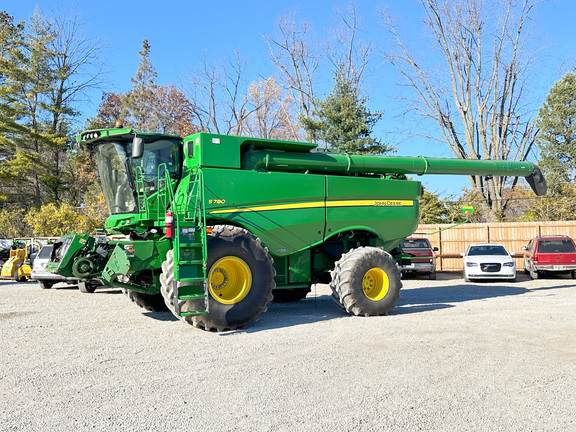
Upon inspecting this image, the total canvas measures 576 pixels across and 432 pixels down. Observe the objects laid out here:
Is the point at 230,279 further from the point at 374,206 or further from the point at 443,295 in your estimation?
the point at 443,295

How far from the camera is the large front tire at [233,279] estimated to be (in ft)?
28.2

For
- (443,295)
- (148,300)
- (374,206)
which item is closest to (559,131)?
(443,295)

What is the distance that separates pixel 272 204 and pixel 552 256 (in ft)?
46.3

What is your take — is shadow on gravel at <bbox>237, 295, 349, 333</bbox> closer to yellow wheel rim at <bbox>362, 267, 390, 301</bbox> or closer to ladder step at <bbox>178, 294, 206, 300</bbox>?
yellow wheel rim at <bbox>362, 267, 390, 301</bbox>

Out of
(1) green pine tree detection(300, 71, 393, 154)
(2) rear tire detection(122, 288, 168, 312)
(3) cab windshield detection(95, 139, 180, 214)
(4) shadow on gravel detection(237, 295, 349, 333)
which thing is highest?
(1) green pine tree detection(300, 71, 393, 154)

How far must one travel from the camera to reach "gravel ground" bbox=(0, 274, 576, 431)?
4520 mm

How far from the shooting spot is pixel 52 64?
124 feet

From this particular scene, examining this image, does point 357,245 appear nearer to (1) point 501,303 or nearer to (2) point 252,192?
(2) point 252,192

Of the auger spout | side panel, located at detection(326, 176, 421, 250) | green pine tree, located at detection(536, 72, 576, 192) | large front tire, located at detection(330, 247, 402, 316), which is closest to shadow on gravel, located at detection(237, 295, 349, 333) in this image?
large front tire, located at detection(330, 247, 402, 316)

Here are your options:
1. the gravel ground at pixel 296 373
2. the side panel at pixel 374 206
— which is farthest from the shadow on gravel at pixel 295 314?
the side panel at pixel 374 206

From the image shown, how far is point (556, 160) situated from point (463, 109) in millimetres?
7574

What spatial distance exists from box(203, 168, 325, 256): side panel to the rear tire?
2890 millimetres

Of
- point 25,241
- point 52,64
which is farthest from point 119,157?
point 52,64

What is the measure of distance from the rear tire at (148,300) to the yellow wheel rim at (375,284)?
435 cm
